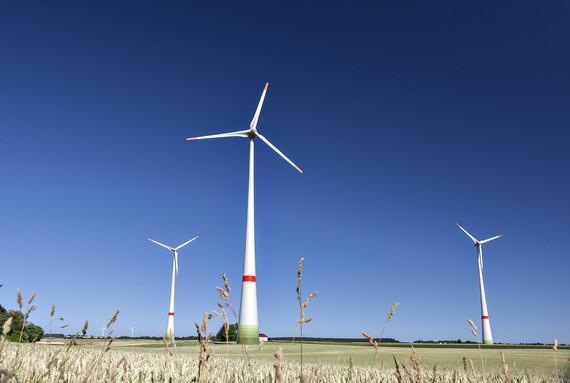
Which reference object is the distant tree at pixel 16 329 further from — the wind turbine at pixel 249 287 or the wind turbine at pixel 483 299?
the wind turbine at pixel 483 299

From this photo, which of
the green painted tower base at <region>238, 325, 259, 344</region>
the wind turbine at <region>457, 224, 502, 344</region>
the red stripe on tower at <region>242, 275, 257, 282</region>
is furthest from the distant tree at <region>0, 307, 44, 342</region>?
the wind turbine at <region>457, 224, 502, 344</region>

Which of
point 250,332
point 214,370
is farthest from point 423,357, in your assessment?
point 250,332

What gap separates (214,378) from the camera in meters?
7.27

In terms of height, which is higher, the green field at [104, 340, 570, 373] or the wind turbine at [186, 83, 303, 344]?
the wind turbine at [186, 83, 303, 344]

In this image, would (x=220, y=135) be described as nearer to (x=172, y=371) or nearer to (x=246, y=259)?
(x=246, y=259)

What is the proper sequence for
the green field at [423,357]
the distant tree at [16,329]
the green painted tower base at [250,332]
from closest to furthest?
the distant tree at [16,329] → the green field at [423,357] → the green painted tower base at [250,332]

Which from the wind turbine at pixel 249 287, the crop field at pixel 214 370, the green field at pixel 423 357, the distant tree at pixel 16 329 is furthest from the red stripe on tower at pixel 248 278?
the crop field at pixel 214 370

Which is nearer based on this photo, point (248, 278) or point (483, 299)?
point (248, 278)

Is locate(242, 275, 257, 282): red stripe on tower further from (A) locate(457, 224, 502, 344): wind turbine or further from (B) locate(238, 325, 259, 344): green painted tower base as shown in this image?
(A) locate(457, 224, 502, 344): wind turbine

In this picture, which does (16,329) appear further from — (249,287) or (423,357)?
(423,357)

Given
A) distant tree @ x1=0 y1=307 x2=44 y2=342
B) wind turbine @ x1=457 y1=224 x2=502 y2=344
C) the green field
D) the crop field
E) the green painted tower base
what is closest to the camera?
the crop field

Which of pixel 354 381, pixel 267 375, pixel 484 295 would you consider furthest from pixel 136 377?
pixel 484 295

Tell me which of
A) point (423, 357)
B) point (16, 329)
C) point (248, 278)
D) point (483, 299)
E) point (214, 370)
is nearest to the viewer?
point (214, 370)

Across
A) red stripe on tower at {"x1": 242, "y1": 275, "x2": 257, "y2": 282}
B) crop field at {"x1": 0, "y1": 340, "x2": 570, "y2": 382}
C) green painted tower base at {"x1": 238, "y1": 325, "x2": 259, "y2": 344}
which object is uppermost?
red stripe on tower at {"x1": 242, "y1": 275, "x2": 257, "y2": 282}
